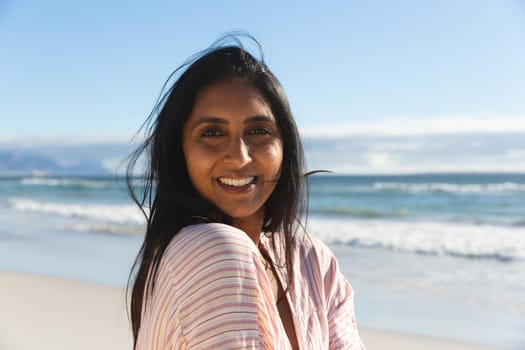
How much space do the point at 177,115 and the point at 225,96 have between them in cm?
15

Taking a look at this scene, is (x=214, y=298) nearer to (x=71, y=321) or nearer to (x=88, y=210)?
(x=71, y=321)

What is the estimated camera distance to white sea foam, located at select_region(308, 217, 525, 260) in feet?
31.5

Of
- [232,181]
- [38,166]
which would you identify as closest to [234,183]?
[232,181]

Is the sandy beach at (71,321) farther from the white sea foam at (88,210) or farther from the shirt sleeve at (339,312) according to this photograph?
the white sea foam at (88,210)

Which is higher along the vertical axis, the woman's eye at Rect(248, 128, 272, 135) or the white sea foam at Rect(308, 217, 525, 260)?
the white sea foam at Rect(308, 217, 525, 260)

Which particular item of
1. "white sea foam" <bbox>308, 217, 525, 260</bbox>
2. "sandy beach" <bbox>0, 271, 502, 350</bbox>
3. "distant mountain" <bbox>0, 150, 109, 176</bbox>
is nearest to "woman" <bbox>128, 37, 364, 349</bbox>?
"sandy beach" <bbox>0, 271, 502, 350</bbox>

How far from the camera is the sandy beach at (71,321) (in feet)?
14.8

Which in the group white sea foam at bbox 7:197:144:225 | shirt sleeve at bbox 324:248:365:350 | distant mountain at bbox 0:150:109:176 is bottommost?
shirt sleeve at bbox 324:248:365:350

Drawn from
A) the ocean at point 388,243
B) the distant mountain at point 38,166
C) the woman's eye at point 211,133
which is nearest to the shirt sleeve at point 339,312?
the woman's eye at point 211,133

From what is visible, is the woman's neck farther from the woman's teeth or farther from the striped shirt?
the striped shirt

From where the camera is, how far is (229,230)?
1.53 m

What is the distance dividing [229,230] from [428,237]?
10.8 m

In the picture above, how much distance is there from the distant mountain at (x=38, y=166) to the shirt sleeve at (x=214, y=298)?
41.2 metres

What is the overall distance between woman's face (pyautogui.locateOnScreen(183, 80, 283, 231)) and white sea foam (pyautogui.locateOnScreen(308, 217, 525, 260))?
7829mm
